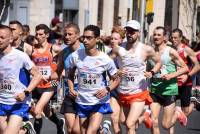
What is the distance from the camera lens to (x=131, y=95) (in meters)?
11.0

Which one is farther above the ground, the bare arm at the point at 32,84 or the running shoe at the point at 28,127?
the bare arm at the point at 32,84

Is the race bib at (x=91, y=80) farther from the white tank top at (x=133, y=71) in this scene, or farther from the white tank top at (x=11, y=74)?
the white tank top at (x=133, y=71)

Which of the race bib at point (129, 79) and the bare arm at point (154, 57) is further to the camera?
the bare arm at point (154, 57)

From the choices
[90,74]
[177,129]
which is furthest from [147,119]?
[177,129]

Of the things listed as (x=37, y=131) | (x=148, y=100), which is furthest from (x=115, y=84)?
(x=37, y=131)

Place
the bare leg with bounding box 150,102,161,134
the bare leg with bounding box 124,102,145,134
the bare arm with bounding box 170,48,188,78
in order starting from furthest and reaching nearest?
the bare arm with bounding box 170,48,188,78
the bare leg with bounding box 150,102,161,134
the bare leg with bounding box 124,102,145,134

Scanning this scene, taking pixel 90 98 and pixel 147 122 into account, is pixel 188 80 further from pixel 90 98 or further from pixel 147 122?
pixel 90 98

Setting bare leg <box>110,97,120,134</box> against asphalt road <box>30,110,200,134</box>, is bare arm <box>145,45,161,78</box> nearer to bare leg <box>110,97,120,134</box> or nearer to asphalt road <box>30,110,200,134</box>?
bare leg <box>110,97,120,134</box>

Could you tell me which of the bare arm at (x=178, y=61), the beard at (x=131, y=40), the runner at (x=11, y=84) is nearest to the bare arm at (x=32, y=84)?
the runner at (x=11, y=84)

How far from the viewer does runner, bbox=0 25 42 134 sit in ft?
30.9

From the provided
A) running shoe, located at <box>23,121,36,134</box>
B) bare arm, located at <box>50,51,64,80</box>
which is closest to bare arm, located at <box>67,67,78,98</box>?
bare arm, located at <box>50,51,64,80</box>

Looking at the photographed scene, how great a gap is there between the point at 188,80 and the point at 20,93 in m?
5.52

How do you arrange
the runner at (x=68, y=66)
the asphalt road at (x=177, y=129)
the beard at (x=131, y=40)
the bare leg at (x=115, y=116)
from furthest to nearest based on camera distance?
the asphalt road at (x=177, y=129)
the bare leg at (x=115, y=116)
the beard at (x=131, y=40)
the runner at (x=68, y=66)

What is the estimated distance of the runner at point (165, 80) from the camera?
39.1 ft
